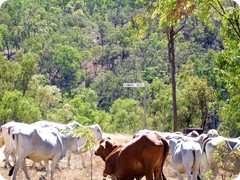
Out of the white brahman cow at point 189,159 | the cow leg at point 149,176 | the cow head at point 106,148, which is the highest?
the cow head at point 106,148

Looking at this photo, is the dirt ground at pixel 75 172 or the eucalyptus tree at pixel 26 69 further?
the eucalyptus tree at pixel 26 69

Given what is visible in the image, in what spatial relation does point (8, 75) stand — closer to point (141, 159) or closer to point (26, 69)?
point (26, 69)

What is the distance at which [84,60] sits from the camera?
306 feet

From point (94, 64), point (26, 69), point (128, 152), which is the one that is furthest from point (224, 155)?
point (94, 64)

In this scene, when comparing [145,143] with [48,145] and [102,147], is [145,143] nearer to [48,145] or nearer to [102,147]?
[102,147]

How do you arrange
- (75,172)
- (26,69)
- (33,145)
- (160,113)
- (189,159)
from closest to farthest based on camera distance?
(33,145)
(189,159)
(75,172)
(26,69)
(160,113)

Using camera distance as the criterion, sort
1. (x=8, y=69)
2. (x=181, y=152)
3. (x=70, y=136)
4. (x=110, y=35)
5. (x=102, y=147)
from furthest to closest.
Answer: (x=110, y=35) < (x=8, y=69) < (x=70, y=136) < (x=181, y=152) < (x=102, y=147)

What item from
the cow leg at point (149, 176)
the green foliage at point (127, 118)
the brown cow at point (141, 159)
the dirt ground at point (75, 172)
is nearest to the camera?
the cow leg at point (149, 176)

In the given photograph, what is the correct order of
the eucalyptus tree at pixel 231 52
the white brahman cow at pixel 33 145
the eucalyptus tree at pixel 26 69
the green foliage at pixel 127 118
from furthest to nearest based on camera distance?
the green foliage at pixel 127 118 → the eucalyptus tree at pixel 26 69 → the white brahman cow at pixel 33 145 → the eucalyptus tree at pixel 231 52

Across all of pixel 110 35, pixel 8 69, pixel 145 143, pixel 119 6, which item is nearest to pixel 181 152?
pixel 145 143

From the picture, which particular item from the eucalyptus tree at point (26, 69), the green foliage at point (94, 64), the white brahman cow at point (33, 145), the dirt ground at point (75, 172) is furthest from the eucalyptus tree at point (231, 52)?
the eucalyptus tree at point (26, 69)

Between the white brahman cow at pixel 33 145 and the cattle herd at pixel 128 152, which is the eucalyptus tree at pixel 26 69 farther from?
the white brahman cow at pixel 33 145

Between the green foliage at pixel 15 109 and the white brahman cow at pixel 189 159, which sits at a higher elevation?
the white brahman cow at pixel 189 159

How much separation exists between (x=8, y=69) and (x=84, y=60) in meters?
53.6
